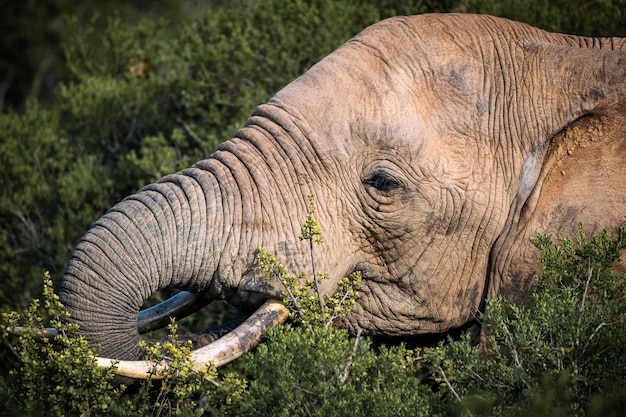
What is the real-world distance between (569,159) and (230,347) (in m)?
1.89

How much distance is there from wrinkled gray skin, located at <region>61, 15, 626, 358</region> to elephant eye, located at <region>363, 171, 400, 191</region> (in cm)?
1

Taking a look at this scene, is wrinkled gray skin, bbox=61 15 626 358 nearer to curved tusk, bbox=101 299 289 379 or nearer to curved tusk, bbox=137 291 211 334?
curved tusk, bbox=101 299 289 379

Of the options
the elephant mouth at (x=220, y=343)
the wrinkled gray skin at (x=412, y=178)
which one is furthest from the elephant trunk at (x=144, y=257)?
the elephant mouth at (x=220, y=343)

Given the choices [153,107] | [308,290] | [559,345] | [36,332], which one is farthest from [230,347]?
[153,107]

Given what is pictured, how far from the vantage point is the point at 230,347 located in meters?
4.23

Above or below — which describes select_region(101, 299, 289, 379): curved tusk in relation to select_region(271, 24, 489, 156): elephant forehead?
below

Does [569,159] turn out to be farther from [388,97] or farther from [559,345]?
[559,345]

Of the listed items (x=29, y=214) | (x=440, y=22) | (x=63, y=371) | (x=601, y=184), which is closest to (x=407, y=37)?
(x=440, y=22)

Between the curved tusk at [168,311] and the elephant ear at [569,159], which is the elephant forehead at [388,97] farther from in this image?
the curved tusk at [168,311]

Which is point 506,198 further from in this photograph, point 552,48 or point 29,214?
point 29,214

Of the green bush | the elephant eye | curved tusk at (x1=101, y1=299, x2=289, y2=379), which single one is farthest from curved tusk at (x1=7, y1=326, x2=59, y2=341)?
the green bush

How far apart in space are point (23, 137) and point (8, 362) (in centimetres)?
227

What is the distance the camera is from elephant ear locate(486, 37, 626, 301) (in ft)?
14.8

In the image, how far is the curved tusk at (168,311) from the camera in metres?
4.72
